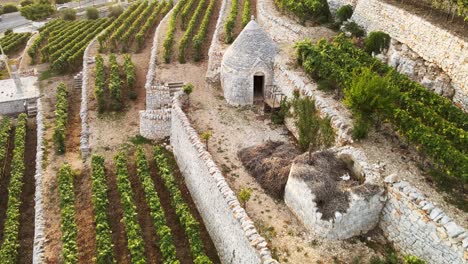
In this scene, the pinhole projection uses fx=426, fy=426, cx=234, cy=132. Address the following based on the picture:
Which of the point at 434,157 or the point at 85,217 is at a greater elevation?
the point at 434,157

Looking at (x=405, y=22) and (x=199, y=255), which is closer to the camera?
(x=199, y=255)

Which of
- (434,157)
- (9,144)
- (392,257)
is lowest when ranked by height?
(9,144)

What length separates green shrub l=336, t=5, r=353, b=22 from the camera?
3058 cm

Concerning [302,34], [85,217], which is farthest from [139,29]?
[85,217]

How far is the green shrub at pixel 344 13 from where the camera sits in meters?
30.6

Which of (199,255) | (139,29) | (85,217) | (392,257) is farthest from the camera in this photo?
(139,29)

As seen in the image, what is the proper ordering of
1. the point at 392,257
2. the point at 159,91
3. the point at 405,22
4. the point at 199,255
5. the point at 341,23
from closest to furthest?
the point at 392,257, the point at 199,255, the point at 405,22, the point at 159,91, the point at 341,23

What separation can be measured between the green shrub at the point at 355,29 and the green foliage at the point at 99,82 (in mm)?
17481

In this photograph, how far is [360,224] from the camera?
16516 millimetres

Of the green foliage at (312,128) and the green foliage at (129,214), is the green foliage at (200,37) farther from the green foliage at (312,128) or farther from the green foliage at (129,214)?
the green foliage at (312,128)

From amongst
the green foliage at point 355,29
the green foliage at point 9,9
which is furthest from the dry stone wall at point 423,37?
the green foliage at point 9,9

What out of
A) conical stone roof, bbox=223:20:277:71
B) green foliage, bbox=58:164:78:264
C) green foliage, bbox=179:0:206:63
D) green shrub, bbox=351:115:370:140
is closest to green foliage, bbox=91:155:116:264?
green foliage, bbox=58:164:78:264

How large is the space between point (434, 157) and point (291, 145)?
23.6 feet

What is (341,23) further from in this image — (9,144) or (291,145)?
(9,144)
